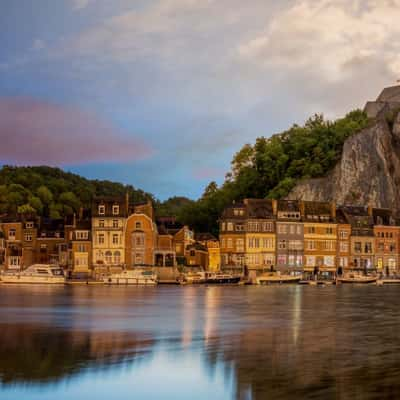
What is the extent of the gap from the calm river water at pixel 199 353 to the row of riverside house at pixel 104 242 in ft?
149

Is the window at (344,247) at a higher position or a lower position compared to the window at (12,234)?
lower

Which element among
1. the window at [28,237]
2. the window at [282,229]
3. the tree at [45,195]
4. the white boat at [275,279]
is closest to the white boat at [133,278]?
the white boat at [275,279]

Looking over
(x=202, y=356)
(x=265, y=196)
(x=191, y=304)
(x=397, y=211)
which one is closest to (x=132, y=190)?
(x=265, y=196)

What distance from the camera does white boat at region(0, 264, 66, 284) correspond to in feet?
310

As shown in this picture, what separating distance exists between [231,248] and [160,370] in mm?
76805

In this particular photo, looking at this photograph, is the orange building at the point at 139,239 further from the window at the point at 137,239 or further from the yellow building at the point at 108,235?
the yellow building at the point at 108,235

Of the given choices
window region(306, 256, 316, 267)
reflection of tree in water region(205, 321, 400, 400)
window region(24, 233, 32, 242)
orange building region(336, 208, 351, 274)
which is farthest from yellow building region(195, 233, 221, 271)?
reflection of tree in water region(205, 321, 400, 400)

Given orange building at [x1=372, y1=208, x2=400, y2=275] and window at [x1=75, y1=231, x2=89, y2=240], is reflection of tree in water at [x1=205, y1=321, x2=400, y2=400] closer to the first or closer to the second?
window at [x1=75, y1=231, x2=89, y2=240]

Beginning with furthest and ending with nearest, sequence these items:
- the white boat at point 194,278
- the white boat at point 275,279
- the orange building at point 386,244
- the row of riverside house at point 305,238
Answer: the orange building at point 386,244, the row of riverside house at point 305,238, the white boat at point 275,279, the white boat at point 194,278

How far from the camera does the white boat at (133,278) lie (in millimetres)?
95375

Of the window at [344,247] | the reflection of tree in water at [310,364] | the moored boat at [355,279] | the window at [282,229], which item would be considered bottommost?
the reflection of tree in water at [310,364]

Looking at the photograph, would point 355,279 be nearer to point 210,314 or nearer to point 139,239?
point 139,239

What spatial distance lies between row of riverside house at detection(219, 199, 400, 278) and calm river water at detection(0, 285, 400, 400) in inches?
1933

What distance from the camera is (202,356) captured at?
3080cm
